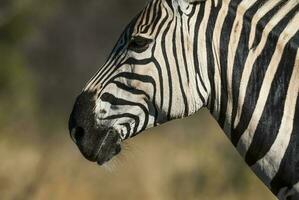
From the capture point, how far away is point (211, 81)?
5605mm

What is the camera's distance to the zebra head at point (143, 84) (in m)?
5.63

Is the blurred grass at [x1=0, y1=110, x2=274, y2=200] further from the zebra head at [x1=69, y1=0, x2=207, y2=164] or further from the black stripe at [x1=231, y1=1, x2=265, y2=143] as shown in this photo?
the black stripe at [x1=231, y1=1, x2=265, y2=143]

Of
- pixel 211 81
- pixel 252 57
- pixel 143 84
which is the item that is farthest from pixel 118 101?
pixel 252 57

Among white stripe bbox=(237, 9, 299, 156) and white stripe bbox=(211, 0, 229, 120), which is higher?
white stripe bbox=(211, 0, 229, 120)

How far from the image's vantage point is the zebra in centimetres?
545

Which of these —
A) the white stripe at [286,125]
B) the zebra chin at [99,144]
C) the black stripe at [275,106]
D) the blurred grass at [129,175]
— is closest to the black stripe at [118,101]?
the zebra chin at [99,144]

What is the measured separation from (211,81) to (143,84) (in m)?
0.37

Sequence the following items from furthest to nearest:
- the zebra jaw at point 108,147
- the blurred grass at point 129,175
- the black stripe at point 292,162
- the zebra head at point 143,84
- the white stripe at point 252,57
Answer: the blurred grass at point 129,175, the zebra jaw at point 108,147, the zebra head at point 143,84, the white stripe at point 252,57, the black stripe at point 292,162

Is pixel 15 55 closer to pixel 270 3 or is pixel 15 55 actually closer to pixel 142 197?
pixel 142 197

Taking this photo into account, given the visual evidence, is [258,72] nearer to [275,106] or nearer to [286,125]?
[275,106]

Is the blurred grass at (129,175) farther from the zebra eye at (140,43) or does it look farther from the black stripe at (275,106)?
the black stripe at (275,106)

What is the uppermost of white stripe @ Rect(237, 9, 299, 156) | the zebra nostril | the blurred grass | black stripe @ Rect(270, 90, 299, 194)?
the zebra nostril

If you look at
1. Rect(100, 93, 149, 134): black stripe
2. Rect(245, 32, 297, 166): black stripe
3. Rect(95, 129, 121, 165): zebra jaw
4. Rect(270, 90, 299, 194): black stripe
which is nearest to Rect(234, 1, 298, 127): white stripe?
Rect(245, 32, 297, 166): black stripe

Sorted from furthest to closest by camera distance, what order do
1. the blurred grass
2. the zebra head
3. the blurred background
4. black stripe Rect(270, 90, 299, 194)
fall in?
the blurred background, the blurred grass, the zebra head, black stripe Rect(270, 90, 299, 194)
